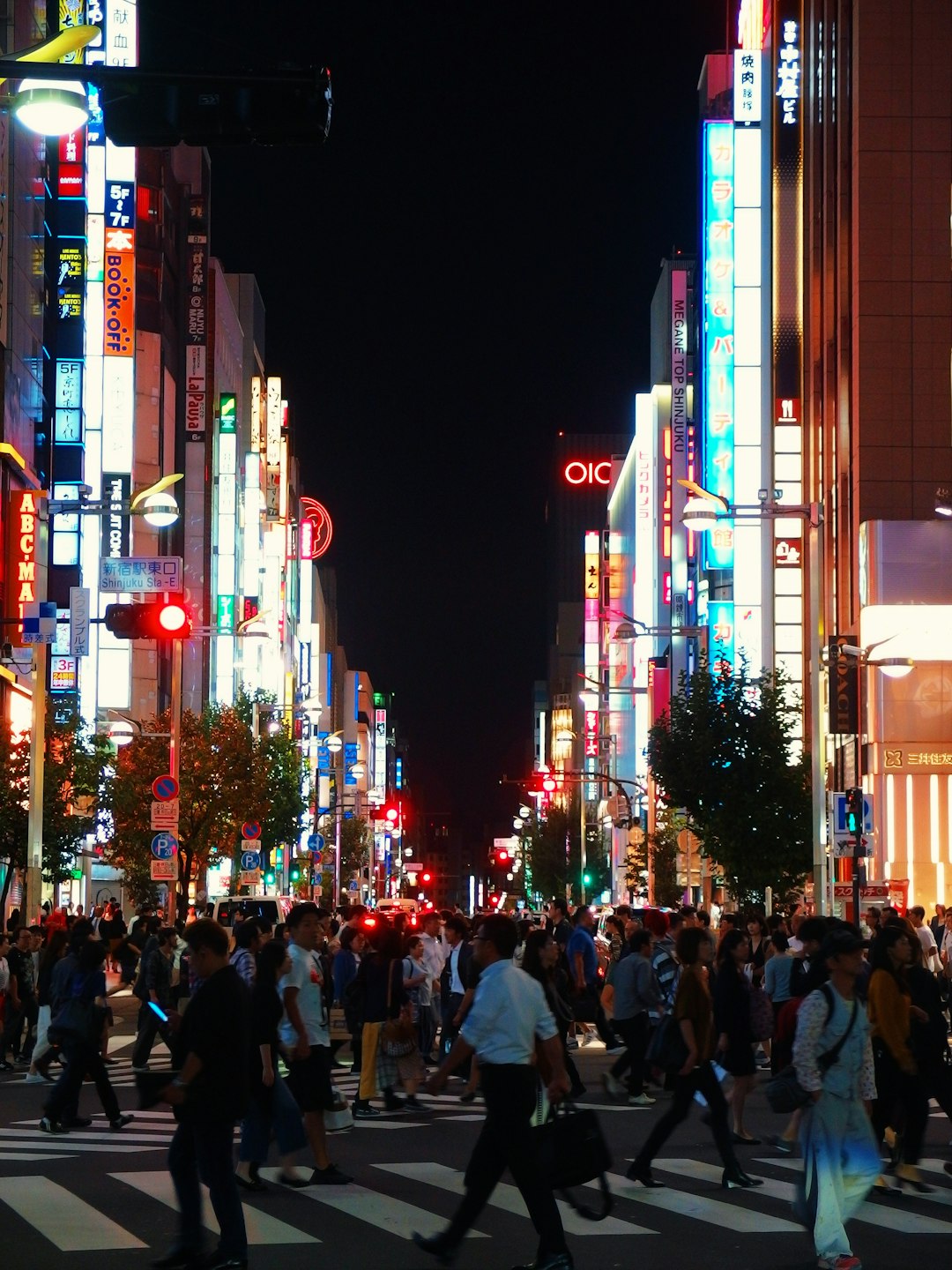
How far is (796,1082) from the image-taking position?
10.1 metres

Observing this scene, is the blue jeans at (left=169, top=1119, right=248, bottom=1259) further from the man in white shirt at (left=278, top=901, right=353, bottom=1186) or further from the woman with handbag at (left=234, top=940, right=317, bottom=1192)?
the man in white shirt at (left=278, top=901, right=353, bottom=1186)

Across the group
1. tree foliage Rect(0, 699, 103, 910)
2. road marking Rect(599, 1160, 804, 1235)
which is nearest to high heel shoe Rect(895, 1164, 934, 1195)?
road marking Rect(599, 1160, 804, 1235)

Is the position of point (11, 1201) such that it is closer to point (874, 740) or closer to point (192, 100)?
point (192, 100)

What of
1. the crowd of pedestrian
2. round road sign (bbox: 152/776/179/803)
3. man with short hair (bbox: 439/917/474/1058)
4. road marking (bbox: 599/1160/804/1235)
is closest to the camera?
the crowd of pedestrian

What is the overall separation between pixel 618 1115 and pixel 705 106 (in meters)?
64.7

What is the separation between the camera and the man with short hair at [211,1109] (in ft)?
30.8

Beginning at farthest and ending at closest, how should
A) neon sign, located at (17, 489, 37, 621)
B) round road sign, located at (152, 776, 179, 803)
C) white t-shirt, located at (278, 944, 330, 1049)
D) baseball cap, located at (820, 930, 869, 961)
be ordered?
neon sign, located at (17, 489, 37, 621) → round road sign, located at (152, 776, 179, 803) → white t-shirt, located at (278, 944, 330, 1049) → baseball cap, located at (820, 930, 869, 961)

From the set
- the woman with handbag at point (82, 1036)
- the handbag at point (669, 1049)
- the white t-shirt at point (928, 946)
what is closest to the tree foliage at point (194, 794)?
the white t-shirt at point (928, 946)

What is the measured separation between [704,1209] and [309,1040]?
296 cm

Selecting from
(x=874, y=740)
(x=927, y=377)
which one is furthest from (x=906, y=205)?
(x=874, y=740)

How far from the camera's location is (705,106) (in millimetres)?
76938

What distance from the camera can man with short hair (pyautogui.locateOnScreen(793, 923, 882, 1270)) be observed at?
9.71 meters

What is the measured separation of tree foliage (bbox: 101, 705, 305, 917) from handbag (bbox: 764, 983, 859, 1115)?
39319 mm

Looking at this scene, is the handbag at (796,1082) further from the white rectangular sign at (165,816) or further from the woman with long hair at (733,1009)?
the white rectangular sign at (165,816)
